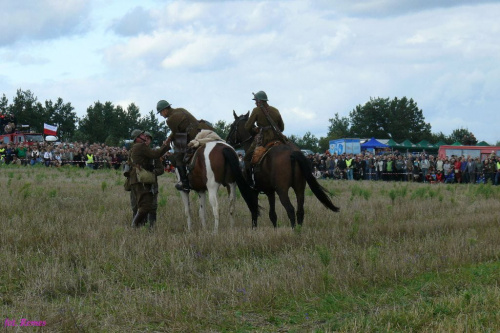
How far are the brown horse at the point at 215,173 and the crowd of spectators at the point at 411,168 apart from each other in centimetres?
2416

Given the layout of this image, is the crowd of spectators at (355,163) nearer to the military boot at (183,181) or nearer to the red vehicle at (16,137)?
the red vehicle at (16,137)

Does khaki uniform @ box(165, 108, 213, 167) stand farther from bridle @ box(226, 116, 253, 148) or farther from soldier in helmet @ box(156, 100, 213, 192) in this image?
bridle @ box(226, 116, 253, 148)

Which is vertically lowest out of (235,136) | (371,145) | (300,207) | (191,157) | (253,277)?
(253,277)

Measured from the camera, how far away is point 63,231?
1138cm

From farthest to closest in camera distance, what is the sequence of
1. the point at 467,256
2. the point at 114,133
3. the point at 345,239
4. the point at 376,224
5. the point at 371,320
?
the point at 114,133
the point at 376,224
the point at 345,239
the point at 467,256
the point at 371,320

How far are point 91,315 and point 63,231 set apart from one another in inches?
191

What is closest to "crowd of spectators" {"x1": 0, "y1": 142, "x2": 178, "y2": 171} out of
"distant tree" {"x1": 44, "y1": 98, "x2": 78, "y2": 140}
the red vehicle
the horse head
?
the red vehicle

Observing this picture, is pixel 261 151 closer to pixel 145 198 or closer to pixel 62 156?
pixel 145 198

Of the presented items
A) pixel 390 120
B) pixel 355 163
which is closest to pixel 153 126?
pixel 390 120

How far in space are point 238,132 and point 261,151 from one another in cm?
152

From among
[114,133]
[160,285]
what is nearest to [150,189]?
[160,285]

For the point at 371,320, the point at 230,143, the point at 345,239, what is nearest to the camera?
the point at 371,320

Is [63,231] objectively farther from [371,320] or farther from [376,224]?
[371,320]

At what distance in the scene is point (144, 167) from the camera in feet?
43.0
